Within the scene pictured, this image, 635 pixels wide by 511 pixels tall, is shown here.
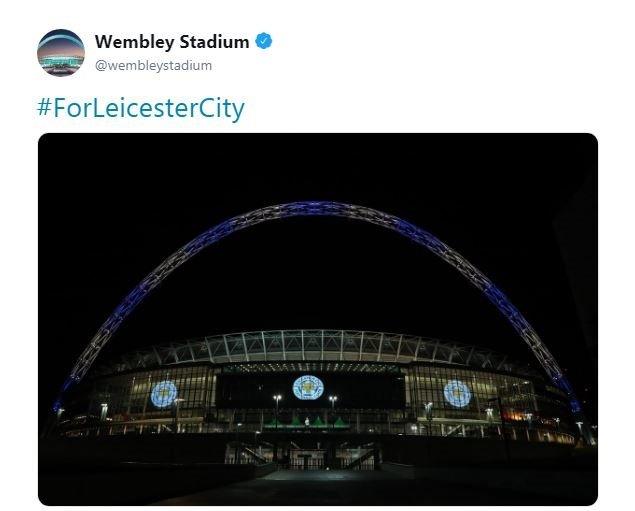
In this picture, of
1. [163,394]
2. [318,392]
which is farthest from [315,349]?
[163,394]

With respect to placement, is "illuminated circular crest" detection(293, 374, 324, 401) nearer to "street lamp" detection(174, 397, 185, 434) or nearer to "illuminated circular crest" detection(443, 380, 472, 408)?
"street lamp" detection(174, 397, 185, 434)

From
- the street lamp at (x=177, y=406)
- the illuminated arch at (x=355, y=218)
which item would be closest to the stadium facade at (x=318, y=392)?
the street lamp at (x=177, y=406)

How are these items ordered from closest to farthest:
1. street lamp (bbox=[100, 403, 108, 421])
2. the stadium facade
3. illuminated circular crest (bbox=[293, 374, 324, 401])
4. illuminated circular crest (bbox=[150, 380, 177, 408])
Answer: illuminated circular crest (bbox=[293, 374, 324, 401])
the stadium facade
illuminated circular crest (bbox=[150, 380, 177, 408])
street lamp (bbox=[100, 403, 108, 421])

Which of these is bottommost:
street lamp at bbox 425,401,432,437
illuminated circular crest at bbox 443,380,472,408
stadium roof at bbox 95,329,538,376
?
street lamp at bbox 425,401,432,437

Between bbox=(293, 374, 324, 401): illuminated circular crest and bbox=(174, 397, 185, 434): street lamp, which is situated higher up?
bbox=(293, 374, 324, 401): illuminated circular crest

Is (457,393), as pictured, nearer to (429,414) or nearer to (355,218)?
(429,414)
